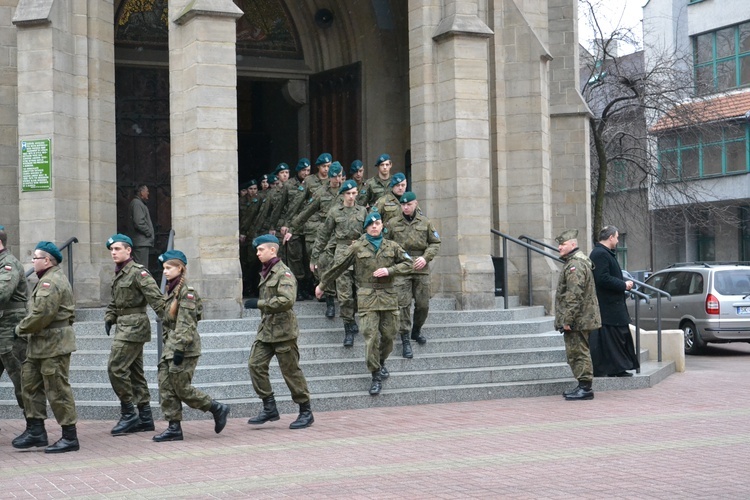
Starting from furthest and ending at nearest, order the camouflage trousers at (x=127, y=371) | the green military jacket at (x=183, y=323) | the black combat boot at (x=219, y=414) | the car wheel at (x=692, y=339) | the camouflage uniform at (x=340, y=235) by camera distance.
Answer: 1. the car wheel at (x=692, y=339)
2. the camouflage uniform at (x=340, y=235)
3. the camouflage trousers at (x=127, y=371)
4. the black combat boot at (x=219, y=414)
5. the green military jacket at (x=183, y=323)

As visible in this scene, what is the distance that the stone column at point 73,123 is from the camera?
47.4 ft

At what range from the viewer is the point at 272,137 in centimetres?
2073

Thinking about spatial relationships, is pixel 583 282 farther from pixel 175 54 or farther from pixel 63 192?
pixel 63 192

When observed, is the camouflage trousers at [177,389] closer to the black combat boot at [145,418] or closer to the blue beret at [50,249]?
the black combat boot at [145,418]

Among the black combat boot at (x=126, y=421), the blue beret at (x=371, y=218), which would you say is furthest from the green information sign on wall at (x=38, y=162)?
the black combat boot at (x=126, y=421)

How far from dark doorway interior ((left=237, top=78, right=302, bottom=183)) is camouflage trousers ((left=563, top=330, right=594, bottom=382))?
9.07 m

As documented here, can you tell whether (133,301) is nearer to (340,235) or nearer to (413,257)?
(340,235)

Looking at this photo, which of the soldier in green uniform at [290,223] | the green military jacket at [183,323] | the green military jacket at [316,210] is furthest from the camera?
the soldier in green uniform at [290,223]

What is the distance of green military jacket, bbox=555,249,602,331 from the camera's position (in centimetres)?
1238

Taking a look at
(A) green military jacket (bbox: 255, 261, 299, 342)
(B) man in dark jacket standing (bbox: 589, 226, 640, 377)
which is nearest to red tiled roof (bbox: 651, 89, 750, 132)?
(B) man in dark jacket standing (bbox: 589, 226, 640, 377)

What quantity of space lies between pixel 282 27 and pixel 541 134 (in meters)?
5.26

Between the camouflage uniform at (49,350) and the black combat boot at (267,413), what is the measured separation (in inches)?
74.0

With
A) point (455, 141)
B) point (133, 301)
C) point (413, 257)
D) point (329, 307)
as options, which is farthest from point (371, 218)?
point (455, 141)

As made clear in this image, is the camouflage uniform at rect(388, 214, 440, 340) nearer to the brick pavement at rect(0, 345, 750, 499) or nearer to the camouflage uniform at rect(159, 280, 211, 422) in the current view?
the brick pavement at rect(0, 345, 750, 499)
